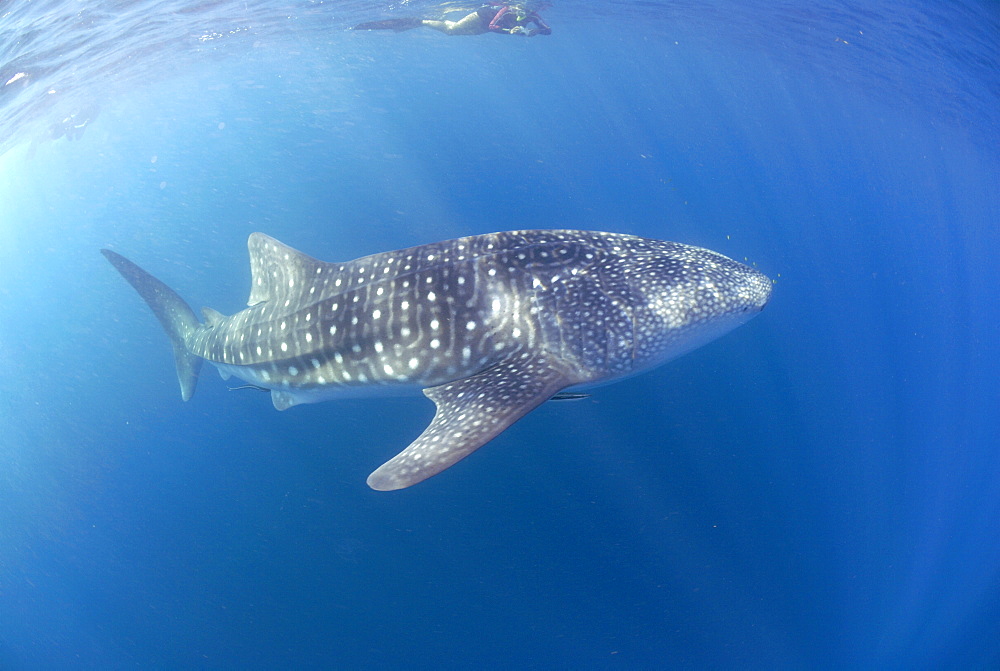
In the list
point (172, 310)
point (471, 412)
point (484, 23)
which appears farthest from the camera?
point (484, 23)

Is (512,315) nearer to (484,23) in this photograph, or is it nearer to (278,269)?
(278,269)

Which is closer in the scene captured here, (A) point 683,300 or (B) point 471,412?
(B) point 471,412

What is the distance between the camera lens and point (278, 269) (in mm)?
5988

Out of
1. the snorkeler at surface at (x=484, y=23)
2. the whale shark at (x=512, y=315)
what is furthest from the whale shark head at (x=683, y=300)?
the snorkeler at surface at (x=484, y=23)

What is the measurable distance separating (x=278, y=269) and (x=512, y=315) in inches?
131

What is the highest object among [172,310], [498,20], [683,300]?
[498,20]

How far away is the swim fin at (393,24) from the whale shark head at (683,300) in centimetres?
2549

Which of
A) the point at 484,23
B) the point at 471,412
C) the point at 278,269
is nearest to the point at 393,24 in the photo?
the point at 484,23

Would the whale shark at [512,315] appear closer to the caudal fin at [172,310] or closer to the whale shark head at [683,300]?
the whale shark head at [683,300]

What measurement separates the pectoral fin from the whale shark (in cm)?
2

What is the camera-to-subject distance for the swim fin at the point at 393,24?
79.6 ft

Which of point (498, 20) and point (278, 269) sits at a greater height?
point (498, 20)

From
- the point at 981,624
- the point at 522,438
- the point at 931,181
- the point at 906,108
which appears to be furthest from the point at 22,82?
the point at 931,181

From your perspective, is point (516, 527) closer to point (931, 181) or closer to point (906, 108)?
point (906, 108)
